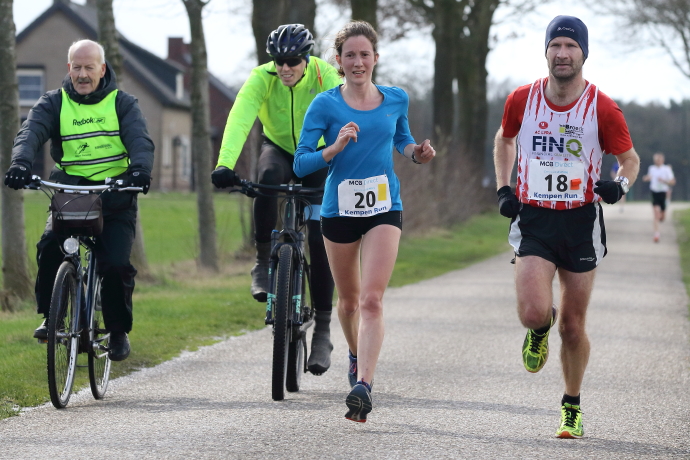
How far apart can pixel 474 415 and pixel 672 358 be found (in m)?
3.06

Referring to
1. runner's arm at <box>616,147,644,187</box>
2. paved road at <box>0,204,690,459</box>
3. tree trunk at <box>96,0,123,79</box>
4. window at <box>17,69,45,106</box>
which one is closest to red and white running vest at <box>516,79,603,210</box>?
runner's arm at <box>616,147,644,187</box>

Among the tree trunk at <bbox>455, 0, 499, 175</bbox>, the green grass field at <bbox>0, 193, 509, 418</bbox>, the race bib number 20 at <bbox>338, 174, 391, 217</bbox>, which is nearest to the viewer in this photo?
the race bib number 20 at <bbox>338, 174, 391, 217</bbox>

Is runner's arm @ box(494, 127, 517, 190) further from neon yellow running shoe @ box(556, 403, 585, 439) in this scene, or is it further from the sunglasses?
the sunglasses

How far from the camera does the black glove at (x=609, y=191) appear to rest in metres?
5.30

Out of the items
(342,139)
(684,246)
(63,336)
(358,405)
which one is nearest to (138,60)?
(684,246)

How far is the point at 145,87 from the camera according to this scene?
54031mm

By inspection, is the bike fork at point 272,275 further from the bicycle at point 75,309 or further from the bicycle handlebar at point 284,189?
the bicycle at point 75,309

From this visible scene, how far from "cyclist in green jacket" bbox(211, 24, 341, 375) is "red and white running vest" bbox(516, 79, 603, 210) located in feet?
5.17

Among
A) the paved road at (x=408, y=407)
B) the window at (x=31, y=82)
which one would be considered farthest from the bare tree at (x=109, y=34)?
the window at (x=31, y=82)

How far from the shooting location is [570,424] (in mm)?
5645

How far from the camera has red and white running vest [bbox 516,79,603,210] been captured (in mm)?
5543

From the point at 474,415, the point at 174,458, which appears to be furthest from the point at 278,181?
the point at 174,458

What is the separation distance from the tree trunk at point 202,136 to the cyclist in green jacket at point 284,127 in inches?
332

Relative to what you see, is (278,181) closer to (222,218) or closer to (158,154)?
(222,218)
